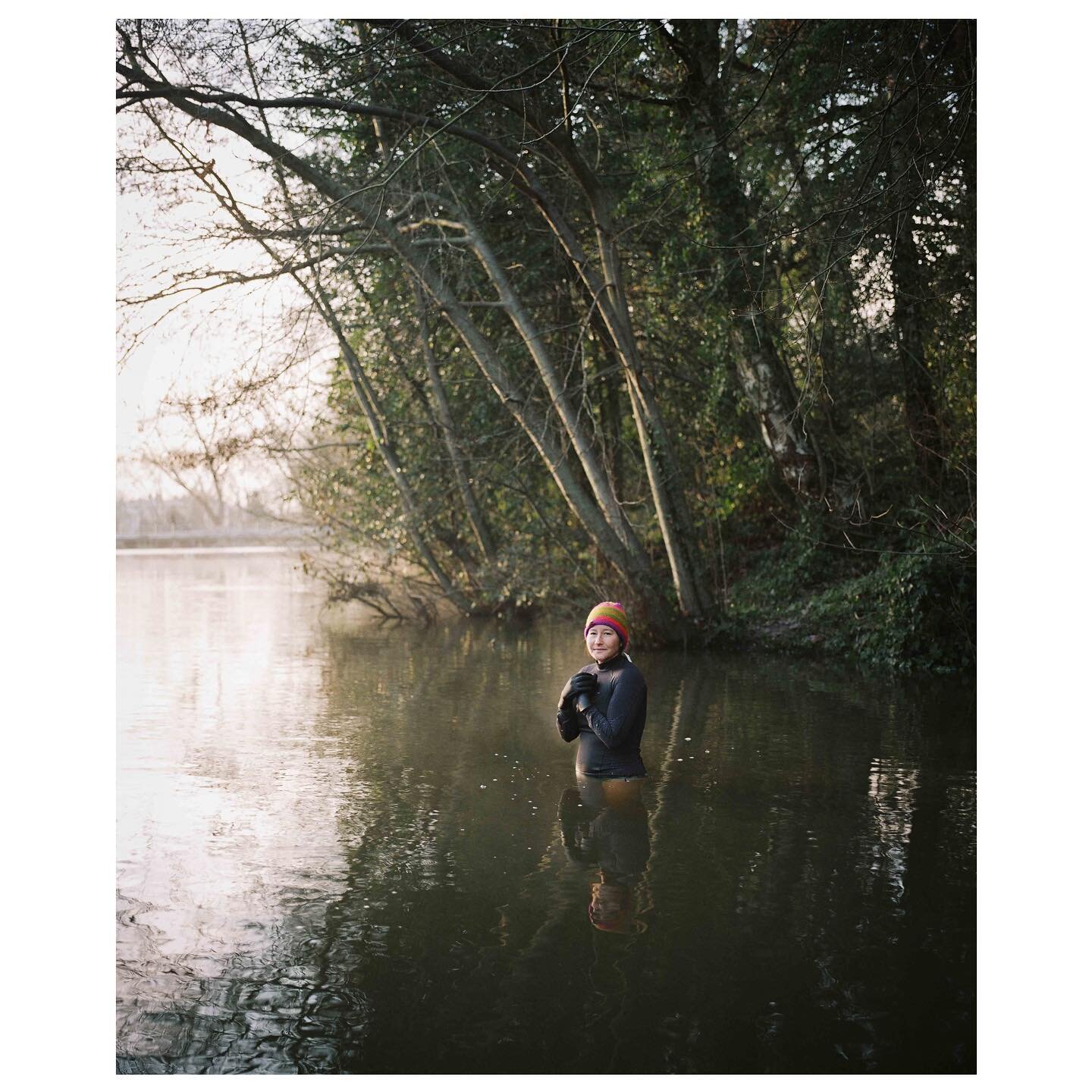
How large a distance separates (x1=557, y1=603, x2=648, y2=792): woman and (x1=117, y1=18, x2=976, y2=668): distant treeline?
3602 mm

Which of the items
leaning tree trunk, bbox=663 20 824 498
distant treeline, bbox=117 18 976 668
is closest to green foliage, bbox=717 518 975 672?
distant treeline, bbox=117 18 976 668

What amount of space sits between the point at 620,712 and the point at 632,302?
37.3 feet

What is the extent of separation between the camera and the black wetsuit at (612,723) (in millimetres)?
6547

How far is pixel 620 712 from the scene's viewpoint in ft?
21.5

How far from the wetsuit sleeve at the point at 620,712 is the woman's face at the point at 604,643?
199mm

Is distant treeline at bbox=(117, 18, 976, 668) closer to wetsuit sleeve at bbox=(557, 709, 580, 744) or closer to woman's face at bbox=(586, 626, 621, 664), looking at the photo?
woman's face at bbox=(586, 626, 621, 664)

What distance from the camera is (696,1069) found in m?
3.64

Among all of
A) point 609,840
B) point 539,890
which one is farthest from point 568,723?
point 539,890

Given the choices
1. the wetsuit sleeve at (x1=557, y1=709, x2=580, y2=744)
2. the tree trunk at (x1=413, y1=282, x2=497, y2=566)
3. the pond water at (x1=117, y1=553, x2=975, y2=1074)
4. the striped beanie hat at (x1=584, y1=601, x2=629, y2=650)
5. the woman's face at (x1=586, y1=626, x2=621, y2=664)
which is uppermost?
the tree trunk at (x1=413, y1=282, x2=497, y2=566)

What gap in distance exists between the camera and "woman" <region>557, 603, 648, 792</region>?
6559mm

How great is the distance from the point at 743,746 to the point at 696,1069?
4.98 meters
